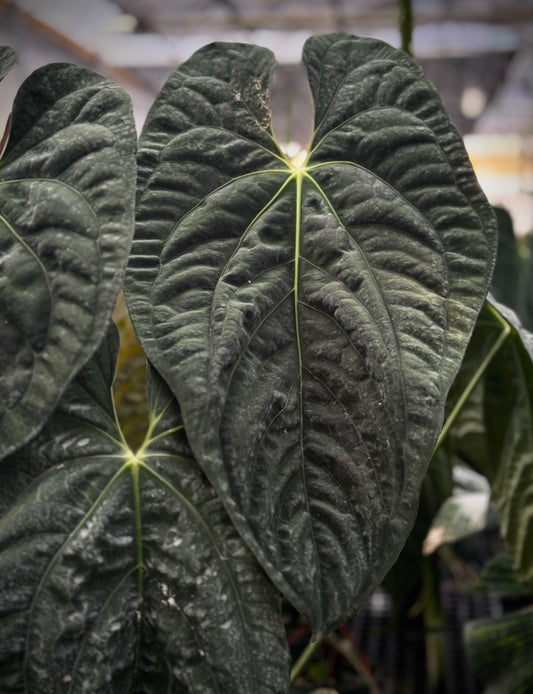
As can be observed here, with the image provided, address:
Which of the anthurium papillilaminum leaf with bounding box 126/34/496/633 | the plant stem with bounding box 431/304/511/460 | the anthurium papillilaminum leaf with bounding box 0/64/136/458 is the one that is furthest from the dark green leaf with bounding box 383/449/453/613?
the anthurium papillilaminum leaf with bounding box 0/64/136/458

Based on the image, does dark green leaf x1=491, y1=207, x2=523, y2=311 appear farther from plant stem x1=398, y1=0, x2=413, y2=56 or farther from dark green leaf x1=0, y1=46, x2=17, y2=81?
dark green leaf x1=0, y1=46, x2=17, y2=81

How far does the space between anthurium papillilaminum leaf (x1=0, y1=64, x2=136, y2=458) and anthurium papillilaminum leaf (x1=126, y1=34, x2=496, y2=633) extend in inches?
1.6

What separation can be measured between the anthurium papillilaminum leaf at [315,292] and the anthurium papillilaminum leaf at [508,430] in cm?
26

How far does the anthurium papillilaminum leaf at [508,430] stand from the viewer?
2.75 feet

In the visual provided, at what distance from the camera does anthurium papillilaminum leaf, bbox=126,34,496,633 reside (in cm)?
50

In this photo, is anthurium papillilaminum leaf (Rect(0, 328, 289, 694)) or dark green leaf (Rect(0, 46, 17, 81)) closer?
anthurium papillilaminum leaf (Rect(0, 328, 289, 694))

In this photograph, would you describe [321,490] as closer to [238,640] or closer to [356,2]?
[238,640]

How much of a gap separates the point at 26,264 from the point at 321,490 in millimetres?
277

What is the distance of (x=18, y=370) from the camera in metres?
0.49

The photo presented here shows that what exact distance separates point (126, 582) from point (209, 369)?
169 millimetres

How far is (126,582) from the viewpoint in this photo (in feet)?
1.67

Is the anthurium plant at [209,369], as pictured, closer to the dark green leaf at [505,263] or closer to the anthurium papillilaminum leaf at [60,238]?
the anthurium papillilaminum leaf at [60,238]

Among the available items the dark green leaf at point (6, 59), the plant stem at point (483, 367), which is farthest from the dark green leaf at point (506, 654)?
the dark green leaf at point (6, 59)

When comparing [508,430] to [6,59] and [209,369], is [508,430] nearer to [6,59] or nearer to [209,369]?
[209,369]
